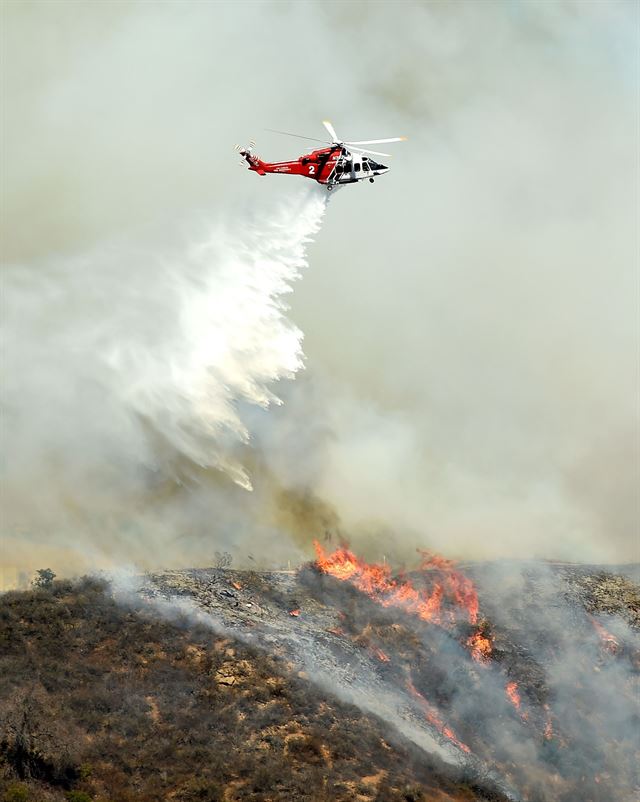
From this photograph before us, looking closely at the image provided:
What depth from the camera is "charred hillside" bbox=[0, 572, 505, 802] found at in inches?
1622

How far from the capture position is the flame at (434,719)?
52688 millimetres

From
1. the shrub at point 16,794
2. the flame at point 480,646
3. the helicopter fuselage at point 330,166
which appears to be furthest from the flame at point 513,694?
the helicopter fuselage at point 330,166

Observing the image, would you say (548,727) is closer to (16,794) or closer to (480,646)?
(480,646)

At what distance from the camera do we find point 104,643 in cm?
5275

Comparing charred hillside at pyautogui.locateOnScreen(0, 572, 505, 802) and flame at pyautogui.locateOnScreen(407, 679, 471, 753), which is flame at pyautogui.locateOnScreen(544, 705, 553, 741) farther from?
charred hillside at pyautogui.locateOnScreen(0, 572, 505, 802)

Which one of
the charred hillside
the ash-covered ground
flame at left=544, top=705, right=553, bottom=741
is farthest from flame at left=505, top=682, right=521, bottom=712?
the charred hillside

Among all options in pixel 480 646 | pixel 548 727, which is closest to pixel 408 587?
pixel 480 646

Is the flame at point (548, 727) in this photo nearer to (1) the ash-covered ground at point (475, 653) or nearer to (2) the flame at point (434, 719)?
(1) the ash-covered ground at point (475, 653)

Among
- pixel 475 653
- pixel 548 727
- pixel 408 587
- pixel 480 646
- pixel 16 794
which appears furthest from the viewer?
pixel 408 587

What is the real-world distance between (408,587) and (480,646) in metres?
8.03

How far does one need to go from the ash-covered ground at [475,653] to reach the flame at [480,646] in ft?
0.28

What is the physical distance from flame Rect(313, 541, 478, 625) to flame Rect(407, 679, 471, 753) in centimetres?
766

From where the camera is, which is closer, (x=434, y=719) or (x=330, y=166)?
(x=434, y=719)

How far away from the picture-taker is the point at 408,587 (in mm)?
67062
